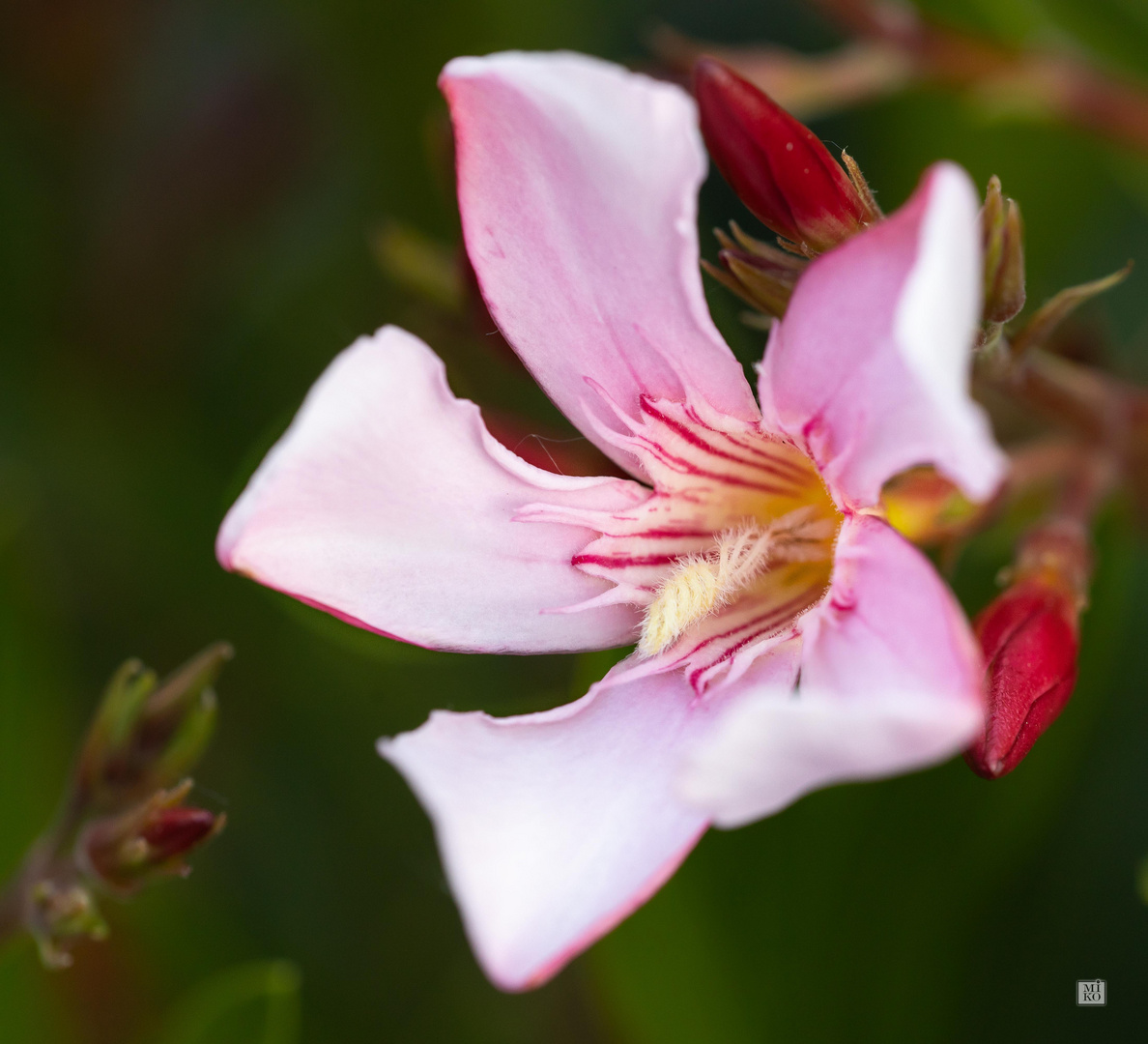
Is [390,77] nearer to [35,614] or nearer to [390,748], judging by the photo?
[35,614]

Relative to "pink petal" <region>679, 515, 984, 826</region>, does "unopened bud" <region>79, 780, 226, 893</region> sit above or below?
below

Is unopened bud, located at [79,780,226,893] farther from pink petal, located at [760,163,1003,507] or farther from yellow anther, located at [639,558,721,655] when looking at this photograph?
pink petal, located at [760,163,1003,507]

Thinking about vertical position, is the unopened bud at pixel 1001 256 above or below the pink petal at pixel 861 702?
above

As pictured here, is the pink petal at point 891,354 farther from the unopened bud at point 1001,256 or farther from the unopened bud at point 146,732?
the unopened bud at point 146,732
